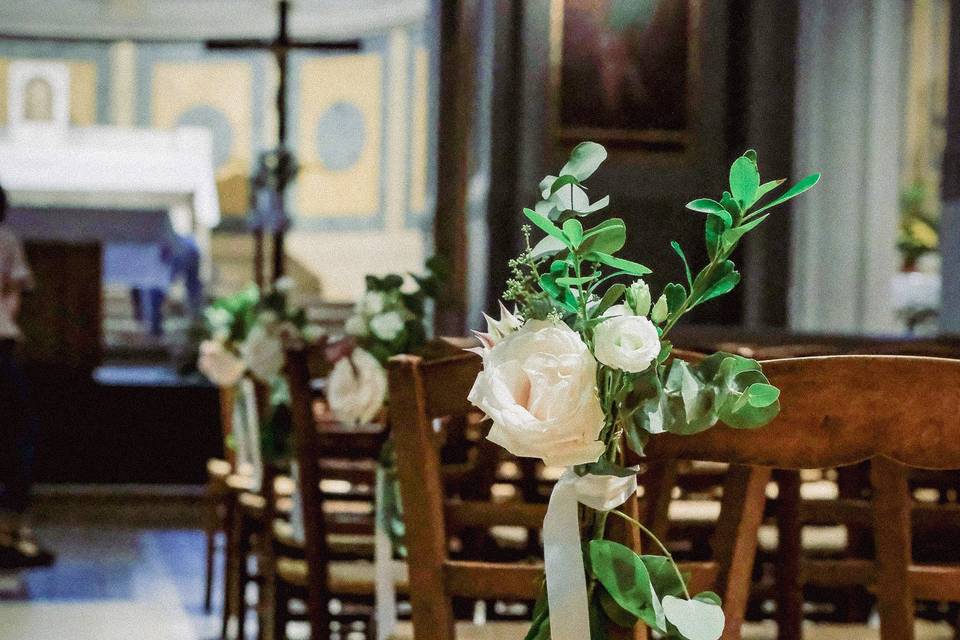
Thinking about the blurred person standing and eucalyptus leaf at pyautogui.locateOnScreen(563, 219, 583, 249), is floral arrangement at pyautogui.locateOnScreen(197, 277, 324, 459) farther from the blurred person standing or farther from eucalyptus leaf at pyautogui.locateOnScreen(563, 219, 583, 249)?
eucalyptus leaf at pyautogui.locateOnScreen(563, 219, 583, 249)

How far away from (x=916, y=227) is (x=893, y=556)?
748 centimetres

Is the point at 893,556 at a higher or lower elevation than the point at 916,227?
lower

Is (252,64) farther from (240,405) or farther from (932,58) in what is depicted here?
(240,405)

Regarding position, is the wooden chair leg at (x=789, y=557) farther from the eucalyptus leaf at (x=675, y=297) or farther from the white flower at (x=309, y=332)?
the white flower at (x=309, y=332)

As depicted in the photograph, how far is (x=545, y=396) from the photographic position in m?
0.90

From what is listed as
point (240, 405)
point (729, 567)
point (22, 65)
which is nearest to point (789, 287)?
point (240, 405)

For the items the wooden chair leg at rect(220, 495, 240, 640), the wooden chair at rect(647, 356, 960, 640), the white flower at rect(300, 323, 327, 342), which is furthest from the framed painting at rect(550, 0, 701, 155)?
the wooden chair at rect(647, 356, 960, 640)

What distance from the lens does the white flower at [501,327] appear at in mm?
963

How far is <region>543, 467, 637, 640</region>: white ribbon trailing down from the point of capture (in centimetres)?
96

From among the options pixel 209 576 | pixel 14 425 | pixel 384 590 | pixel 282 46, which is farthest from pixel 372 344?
pixel 282 46

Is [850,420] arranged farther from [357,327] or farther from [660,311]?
[357,327]

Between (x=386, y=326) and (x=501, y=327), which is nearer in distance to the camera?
(x=501, y=327)

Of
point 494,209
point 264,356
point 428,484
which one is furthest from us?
point 494,209

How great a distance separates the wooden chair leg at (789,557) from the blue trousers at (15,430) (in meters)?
3.96
